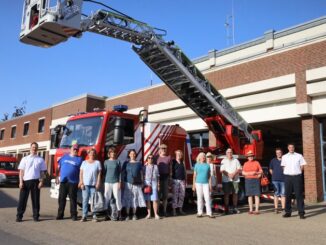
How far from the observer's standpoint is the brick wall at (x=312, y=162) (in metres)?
14.3

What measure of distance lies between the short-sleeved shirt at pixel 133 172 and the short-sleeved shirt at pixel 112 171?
342 mm

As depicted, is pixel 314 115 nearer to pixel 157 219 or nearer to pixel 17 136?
pixel 157 219

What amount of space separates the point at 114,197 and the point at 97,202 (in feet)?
1.39

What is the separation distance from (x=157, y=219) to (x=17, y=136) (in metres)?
33.4

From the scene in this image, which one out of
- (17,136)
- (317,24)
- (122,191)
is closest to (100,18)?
(122,191)

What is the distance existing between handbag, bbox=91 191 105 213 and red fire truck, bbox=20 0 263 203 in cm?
95

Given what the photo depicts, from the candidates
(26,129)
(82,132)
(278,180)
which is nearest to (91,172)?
(82,132)

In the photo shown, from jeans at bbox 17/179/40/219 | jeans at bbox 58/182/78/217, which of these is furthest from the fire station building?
jeans at bbox 17/179/40/219

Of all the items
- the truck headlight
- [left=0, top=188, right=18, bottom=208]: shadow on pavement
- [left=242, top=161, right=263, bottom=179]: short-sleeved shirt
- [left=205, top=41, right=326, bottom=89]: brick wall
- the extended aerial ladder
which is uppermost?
[left=205, top=41, right=326, bottom=89]: brick wall

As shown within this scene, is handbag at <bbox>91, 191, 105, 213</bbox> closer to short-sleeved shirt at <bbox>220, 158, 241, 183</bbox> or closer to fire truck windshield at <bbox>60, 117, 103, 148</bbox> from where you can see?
fire truck windshield at <bbox>60, 117, 103, 148</bbox>

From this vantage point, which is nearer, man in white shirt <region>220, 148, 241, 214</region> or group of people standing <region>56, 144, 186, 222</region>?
group of people standing <region>56, 144, 186, 222</region>

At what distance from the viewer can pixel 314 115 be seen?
1470cm

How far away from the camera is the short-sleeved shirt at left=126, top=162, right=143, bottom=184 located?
9.05 meters

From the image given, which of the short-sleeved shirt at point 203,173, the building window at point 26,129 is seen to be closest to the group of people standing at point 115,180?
the short-sleeved shirt at point 203,173
